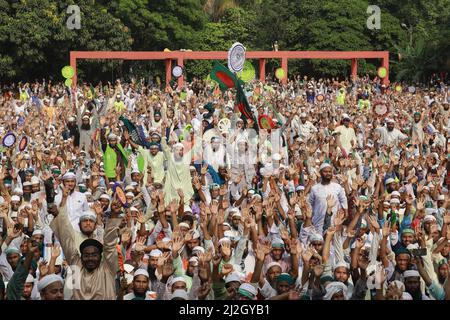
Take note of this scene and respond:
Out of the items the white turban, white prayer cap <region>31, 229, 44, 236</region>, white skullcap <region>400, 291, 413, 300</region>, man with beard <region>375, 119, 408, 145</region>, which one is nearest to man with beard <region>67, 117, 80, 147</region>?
man with beard <region>375, 119, 408, 145</region>

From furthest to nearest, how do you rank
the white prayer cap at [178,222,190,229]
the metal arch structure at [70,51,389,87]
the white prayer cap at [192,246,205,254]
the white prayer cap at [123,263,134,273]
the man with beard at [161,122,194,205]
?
the metal arch structure at [70,51,389,87] < the man with beard at [161,122,194,205] < the white prayer cap at [178,222,190,229] < the white prayer cap at [192,246,205,254] < the white prayer cap at [123,263,134,273]

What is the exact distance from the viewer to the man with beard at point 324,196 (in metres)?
8.73

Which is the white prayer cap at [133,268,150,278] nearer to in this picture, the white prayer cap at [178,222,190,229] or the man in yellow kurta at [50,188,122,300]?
the man in yellow kurta at [50,188,122,300]

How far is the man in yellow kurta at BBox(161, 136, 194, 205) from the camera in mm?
10141

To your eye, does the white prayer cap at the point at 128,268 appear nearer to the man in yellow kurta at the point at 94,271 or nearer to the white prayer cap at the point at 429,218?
the man in yellow kurta at the point at 94,271

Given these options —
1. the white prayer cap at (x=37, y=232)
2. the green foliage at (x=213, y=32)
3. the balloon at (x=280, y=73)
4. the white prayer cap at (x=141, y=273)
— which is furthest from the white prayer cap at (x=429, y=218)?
the green foliage at (x=213, y=32)

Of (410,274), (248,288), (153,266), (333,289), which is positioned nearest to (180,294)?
(248,288)

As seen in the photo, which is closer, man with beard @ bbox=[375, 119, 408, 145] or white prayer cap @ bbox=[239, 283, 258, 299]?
white prayer cap @ bbox=[239, 283, 258, 299]

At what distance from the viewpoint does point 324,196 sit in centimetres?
881

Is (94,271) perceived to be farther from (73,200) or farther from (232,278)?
(73,200)

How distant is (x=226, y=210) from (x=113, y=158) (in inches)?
129

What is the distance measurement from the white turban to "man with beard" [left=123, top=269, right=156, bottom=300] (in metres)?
1.15

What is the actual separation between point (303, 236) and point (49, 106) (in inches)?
492

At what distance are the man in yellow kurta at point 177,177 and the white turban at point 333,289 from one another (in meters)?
3.88
